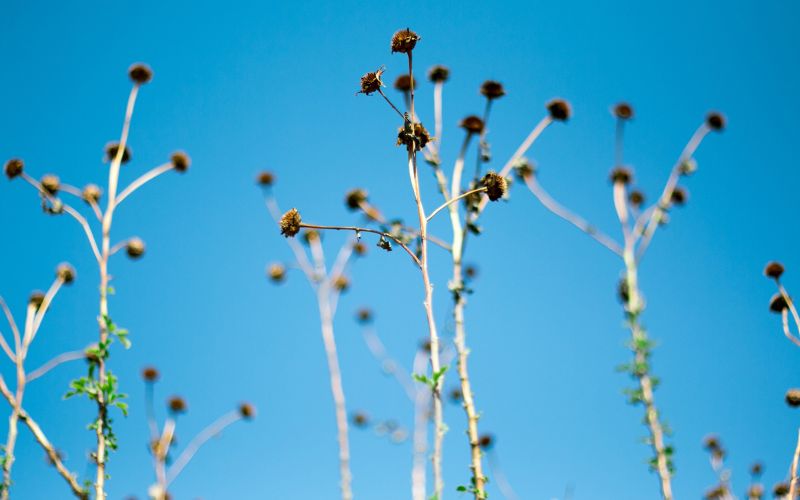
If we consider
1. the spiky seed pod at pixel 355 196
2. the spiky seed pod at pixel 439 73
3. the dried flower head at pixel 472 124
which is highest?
the spiky seed pod at pixel 439 73

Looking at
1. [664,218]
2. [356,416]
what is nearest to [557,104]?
[664,218]

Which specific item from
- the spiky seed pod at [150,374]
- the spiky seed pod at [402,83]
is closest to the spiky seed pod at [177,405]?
the spiky seed pod at [150,374]

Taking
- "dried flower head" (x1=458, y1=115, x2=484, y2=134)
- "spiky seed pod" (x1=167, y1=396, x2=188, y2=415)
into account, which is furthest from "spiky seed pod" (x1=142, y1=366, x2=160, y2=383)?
"dried flower head" (x1=458, y1=115, x2=484, y2=134)

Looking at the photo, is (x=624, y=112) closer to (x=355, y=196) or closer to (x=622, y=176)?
(x=622, y=176)

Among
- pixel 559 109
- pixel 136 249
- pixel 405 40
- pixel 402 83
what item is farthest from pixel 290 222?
pixel 559 109

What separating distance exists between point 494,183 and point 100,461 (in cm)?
294

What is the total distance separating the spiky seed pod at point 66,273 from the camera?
6.12 m

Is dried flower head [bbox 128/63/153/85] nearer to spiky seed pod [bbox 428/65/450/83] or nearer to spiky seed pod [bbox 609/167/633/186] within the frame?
spiky seed pod [bbox 428/65/450/83]

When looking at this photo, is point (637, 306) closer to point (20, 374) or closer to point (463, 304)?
point (463, 304)

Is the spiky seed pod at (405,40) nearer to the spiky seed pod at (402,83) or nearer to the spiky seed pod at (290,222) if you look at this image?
the spiky seed pod at (290,222)

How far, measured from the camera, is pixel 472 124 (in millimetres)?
6680

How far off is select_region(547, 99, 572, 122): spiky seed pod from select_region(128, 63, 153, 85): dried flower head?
4060mm

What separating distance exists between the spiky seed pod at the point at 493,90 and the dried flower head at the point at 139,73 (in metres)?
3.32

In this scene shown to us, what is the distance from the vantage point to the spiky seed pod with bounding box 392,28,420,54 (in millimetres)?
3960
